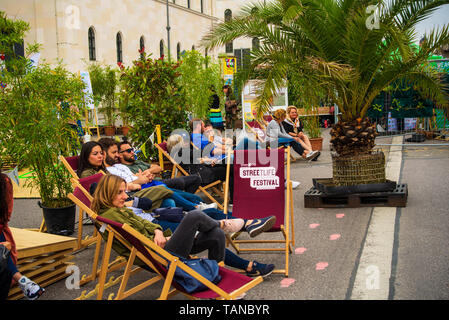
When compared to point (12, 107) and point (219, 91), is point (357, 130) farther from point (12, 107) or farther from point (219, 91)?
point (219, 91)

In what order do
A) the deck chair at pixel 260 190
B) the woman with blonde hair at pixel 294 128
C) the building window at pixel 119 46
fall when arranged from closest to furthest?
the deck chair at pixel 260 190 → the woman with blonde hair at pixel 294 128 → the building window at pixel 119 46

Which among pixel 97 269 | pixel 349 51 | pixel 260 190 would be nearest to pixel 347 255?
pixel 260 190

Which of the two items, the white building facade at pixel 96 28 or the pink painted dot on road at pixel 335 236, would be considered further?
the white building facade at pixel 96 28

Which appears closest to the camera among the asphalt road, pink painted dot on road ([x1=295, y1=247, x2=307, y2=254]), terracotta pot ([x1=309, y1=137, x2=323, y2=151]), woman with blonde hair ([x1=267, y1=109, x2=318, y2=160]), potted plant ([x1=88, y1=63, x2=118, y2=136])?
the asphalt road

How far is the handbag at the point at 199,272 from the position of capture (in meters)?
3.83

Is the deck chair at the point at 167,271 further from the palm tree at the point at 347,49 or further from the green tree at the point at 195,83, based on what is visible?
the green tree at the point at 195,83

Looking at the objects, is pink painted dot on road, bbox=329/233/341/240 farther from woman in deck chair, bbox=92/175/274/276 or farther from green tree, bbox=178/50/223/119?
green tree, bbox=178/50/223/119

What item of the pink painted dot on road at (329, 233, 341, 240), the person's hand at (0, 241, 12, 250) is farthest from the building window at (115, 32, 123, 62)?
the person's hand at (0, 241, 12, 250)

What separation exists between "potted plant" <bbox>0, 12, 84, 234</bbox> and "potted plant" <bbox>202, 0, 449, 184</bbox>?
269cm

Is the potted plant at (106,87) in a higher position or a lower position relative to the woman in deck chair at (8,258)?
higher

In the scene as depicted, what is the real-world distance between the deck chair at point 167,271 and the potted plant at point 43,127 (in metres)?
2.60

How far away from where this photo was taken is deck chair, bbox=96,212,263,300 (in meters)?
3.74

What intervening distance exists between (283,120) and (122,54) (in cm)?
3113

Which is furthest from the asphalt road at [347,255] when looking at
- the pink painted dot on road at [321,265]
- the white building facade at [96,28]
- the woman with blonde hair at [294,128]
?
the white building facade at [96,28]
